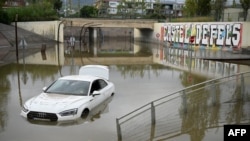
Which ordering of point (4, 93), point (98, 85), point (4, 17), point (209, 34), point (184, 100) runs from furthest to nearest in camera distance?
point (4, 17) → point (209, 34) → point (4, 93) → point (98, 85) → point (184, 100)

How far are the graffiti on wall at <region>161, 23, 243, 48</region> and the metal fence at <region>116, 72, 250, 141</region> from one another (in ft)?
93.6

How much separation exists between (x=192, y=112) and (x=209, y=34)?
36.2 m

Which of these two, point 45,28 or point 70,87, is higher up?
point 45,28

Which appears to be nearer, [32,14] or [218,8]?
[218,8]

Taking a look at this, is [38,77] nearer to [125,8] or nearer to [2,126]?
[2,126]

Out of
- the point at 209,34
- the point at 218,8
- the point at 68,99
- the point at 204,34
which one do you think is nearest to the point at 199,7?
the point at 218,8

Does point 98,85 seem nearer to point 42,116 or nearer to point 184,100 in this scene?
point 42,116

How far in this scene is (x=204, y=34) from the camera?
48875 millimetres

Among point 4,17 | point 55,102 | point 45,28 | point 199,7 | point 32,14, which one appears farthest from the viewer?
point 32,14

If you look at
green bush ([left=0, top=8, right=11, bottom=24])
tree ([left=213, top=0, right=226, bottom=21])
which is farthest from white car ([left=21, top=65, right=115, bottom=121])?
green bush ([left=0, top=8, right=11, bottom=24])

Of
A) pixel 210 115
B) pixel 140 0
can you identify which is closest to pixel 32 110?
pixel 210 115

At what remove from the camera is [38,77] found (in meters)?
23.8

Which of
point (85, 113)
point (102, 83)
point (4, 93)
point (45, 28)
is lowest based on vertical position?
point (4, 93)

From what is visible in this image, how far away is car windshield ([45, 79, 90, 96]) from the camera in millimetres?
14173
